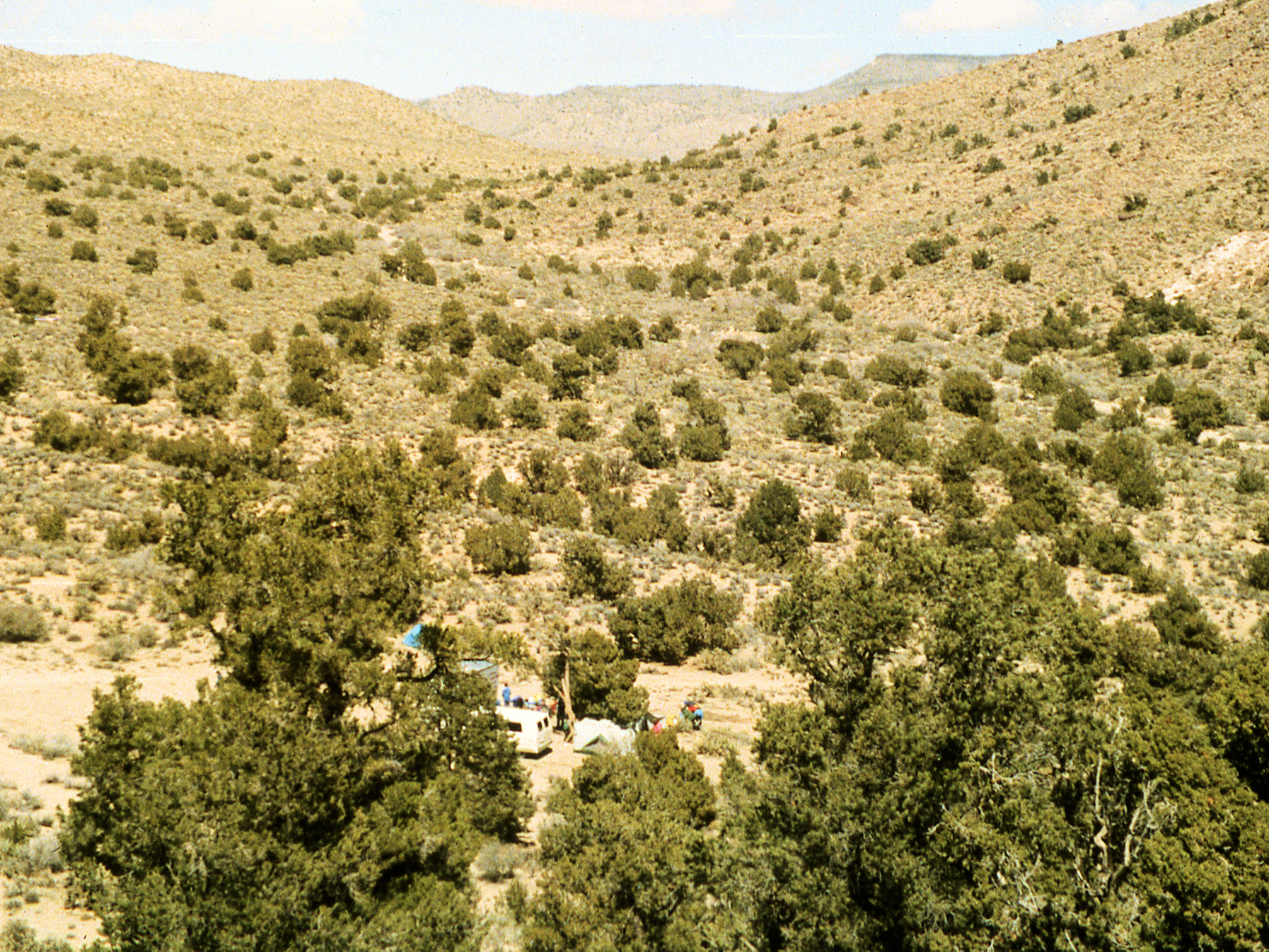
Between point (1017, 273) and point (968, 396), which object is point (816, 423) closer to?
point (968, 396)

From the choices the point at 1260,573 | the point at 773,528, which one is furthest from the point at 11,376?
the point at 1260,573

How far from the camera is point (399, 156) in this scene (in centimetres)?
8519

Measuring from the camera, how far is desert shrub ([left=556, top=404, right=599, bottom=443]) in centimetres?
3722

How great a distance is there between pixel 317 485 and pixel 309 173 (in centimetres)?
6874

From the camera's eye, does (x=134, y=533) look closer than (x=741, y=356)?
Yes

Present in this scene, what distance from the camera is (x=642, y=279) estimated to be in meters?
59.6

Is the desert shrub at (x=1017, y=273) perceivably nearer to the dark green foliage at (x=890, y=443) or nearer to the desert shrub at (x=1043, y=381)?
the desert shrub at (x=1043, y=381)

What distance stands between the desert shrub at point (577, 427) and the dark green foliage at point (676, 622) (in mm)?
11868

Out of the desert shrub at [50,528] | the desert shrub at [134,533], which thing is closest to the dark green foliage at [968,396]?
the desert shrub at [134,533]

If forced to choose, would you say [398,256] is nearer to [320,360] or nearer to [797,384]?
[320,360]

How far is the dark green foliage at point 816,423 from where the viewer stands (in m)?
39.6

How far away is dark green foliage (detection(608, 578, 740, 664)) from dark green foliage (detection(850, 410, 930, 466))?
13.5m

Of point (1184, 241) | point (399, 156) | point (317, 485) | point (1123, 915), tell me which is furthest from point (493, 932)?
point (399, 156)

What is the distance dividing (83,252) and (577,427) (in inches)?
1114
